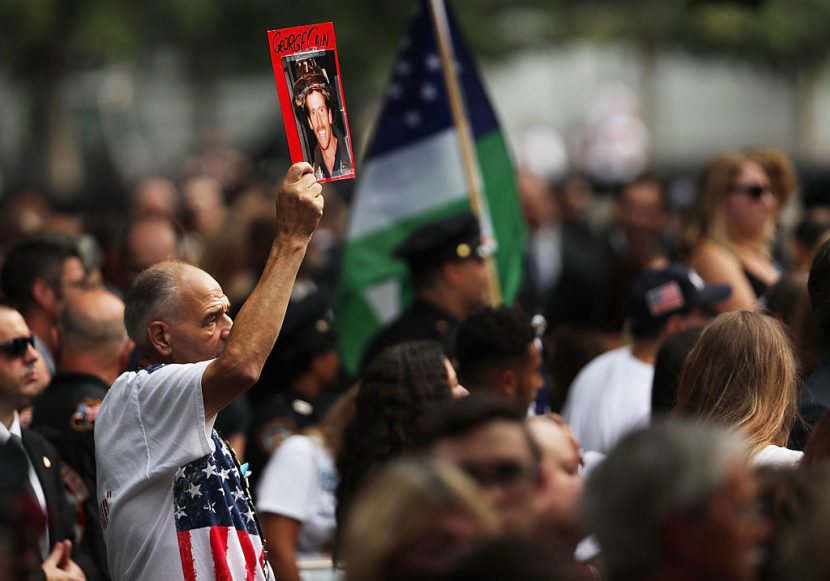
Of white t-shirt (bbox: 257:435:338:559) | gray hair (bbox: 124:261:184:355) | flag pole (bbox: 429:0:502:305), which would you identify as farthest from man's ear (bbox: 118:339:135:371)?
flag pole (bbox: 429:0:502:305)

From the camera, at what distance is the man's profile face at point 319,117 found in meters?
4.37

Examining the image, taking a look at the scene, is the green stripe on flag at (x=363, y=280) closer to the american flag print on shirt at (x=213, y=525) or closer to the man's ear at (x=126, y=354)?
the man's ear at (x=126, y=354)

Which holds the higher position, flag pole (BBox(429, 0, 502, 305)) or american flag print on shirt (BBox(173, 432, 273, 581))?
flag pole (BBox(429, 0, 502, 305))

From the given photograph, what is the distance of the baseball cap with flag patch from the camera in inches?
252

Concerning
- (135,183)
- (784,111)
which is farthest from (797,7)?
(135,183)

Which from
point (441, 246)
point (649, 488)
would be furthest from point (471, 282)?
point (649, 488)

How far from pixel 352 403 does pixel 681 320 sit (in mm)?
1937

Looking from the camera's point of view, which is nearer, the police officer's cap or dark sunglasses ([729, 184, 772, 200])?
the police officer's cap

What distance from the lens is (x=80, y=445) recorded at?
5.38 meters

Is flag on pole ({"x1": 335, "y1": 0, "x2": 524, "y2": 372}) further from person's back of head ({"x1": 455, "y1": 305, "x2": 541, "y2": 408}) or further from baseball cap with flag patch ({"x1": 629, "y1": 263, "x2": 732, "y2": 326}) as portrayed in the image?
person's back of head ({"x1": 455, "y1": 305, "x2": 541, "y2": 408})

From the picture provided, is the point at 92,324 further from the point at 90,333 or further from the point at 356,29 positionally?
the point at 356,29

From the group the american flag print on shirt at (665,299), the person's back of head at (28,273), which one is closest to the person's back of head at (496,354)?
the american flag print on shirt at (665,299)

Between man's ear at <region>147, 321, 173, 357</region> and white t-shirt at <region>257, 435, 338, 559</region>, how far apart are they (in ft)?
4.69

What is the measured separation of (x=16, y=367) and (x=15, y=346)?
0.08 metres
